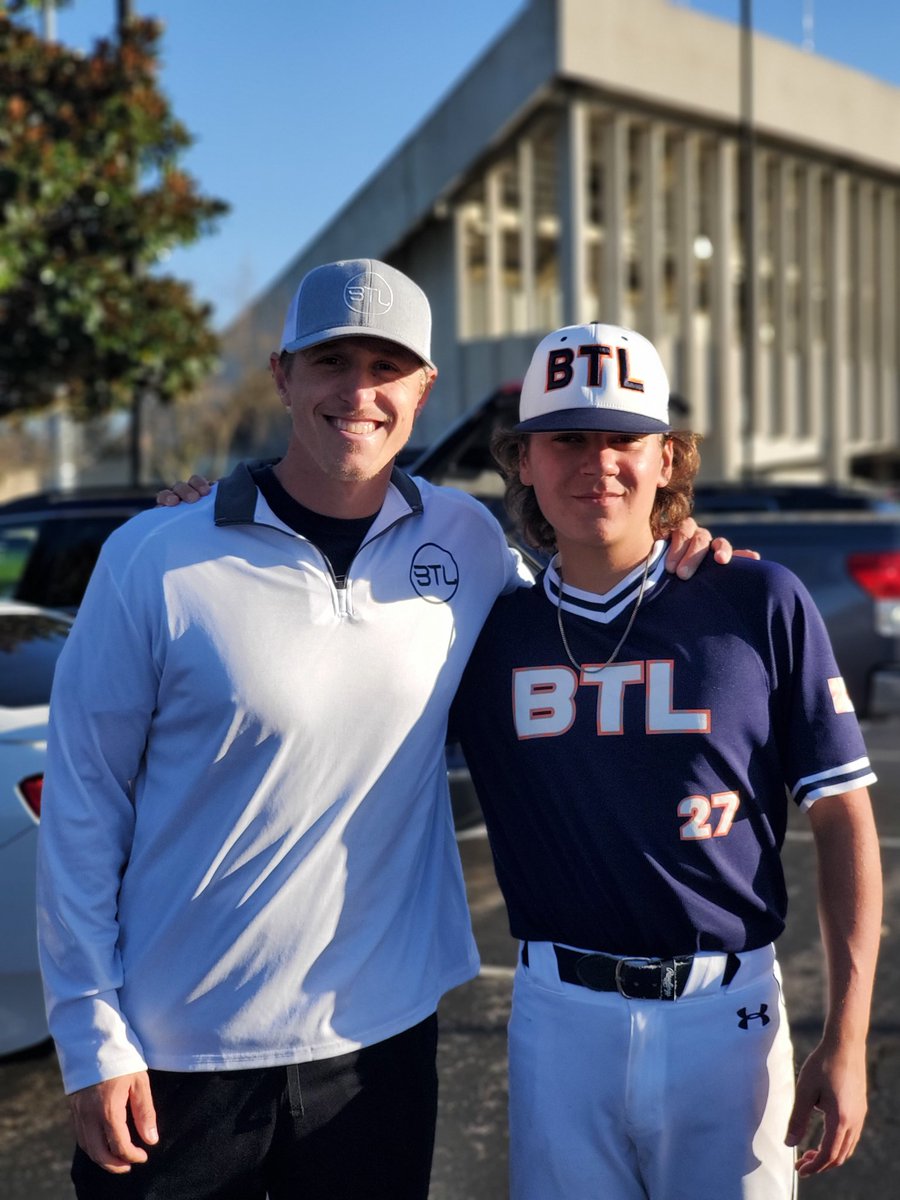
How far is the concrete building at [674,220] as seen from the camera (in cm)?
2672

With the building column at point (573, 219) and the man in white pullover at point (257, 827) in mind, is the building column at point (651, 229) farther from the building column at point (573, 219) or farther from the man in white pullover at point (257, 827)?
the man in white pullover at point (257, 827)

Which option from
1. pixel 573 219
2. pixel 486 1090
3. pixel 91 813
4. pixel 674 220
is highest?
pixel 674 220

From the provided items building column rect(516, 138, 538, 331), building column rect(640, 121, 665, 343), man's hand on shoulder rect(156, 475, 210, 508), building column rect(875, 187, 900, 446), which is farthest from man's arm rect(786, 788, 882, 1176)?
building column rect(875, 187, 900, 446)

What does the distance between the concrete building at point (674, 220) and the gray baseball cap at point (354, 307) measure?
72.7ft

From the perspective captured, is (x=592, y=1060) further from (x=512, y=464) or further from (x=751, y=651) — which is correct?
(x=512, y=464)

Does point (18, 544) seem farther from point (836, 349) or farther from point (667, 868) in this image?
point (836, 349)

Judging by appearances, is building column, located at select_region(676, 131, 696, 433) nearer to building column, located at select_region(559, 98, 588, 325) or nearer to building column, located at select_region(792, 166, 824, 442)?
building column, located at select_region(559, 98, 588, 325)

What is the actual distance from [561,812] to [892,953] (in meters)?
3.72

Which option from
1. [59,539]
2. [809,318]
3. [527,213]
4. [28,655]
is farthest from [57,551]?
[809,318]

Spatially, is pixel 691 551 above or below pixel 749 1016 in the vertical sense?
above

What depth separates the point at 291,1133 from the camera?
7.22ft

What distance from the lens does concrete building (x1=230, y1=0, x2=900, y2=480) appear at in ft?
87.7

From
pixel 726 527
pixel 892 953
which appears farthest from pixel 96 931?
pixel 726 527

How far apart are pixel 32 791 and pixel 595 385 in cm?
223
